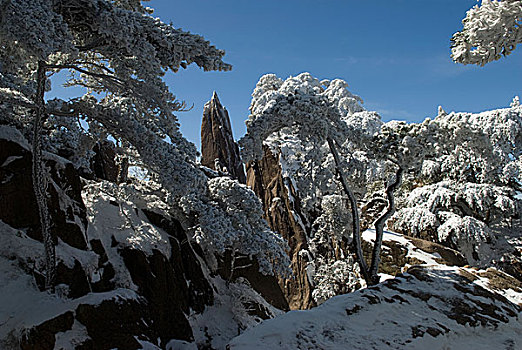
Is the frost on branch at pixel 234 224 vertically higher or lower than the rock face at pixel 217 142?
lower

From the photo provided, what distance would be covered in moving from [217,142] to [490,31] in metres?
24.5

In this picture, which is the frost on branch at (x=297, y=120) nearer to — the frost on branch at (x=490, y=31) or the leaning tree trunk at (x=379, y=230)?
the leaning tree trunk at (x=379, y=230)

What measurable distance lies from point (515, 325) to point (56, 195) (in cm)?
1019

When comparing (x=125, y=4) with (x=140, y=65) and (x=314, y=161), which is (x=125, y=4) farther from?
(x=314, y=161)

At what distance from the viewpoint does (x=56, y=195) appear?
294 inches

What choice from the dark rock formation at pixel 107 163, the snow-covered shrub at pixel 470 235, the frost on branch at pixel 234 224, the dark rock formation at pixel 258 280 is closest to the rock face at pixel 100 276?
the dark rock formation at pixel 107 163

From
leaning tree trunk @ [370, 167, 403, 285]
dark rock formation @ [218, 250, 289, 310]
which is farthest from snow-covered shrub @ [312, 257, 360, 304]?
leaning tree trunk @ [370, 167, 403, 285]

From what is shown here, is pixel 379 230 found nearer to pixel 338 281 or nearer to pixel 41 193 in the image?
pixel 338 281

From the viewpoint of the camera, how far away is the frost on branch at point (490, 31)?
11.6ft

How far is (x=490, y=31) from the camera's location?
12.0 ft

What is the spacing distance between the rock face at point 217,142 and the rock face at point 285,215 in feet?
5.27

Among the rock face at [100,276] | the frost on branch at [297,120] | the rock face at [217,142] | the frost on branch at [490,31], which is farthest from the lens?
the rock face at [217,142]

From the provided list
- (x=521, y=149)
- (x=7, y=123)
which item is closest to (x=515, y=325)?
(x=7, y=123)

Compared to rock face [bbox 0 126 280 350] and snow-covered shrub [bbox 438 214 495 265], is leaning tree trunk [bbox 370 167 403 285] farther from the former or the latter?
snow-covered shrub [bbox 438 214 495 265]
